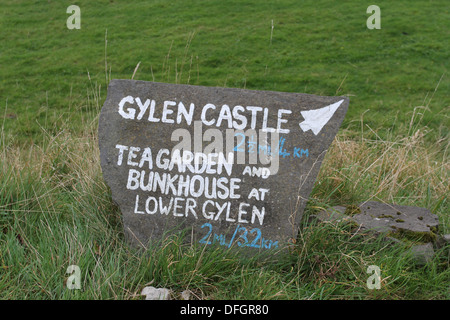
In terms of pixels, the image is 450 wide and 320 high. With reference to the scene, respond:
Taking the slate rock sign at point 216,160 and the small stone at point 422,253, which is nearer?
the small stone at point 422,253

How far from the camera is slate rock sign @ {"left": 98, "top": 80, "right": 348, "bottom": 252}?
10.6ft

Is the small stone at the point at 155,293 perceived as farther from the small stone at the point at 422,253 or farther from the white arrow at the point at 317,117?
the small stone at the point at 422,253

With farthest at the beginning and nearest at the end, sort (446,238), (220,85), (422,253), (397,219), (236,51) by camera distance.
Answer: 1. (236,51)
2. (220,85)
3. (397,219)
4. (446,238)
5. (422,253)

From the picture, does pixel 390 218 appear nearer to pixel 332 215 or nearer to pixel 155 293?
pixel 332 215

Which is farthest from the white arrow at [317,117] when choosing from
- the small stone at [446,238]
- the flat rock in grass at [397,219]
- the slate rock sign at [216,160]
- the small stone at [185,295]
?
the small stone at [185,295]

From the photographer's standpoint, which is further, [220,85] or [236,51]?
[236,51]

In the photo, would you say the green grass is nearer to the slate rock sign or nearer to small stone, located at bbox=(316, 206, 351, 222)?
the slate rock sign

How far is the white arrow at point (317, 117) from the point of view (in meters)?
3.29

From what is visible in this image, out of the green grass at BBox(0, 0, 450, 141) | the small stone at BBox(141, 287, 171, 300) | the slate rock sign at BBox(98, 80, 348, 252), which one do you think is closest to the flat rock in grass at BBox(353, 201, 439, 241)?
the slate rock sign at BBox(98, 80, 348, 252)

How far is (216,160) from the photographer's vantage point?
130 inches

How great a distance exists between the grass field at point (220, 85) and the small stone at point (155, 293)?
74 millimetres

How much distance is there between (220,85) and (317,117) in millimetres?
5233

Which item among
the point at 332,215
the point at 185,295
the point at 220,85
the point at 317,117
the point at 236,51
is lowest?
the point at 185,295

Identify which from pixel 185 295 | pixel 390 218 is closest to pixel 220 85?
pixel 390 218
